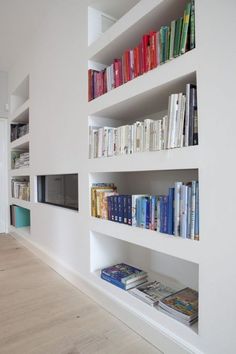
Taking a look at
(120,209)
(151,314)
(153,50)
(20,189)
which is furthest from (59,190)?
(153,50)

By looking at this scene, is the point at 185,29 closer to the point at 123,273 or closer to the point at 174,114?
the point at 174,114

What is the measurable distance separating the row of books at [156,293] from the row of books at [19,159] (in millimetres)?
2191

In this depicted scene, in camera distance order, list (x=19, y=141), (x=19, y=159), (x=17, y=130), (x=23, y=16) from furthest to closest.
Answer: (x=17, y=130) → (x=19, y=159) → (x=19, y=141) → (x=23, y=16)

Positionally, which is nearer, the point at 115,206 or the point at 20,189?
the point at 115,206

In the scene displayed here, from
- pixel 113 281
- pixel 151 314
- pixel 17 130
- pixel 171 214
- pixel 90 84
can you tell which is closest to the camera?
pixel 171 214

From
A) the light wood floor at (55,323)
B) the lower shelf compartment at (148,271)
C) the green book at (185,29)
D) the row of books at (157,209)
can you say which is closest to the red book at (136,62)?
the green book at (185,29)

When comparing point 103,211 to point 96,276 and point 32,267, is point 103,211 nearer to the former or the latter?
point 96,276

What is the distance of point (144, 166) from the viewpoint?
4.74 feet

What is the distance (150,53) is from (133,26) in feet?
0.91

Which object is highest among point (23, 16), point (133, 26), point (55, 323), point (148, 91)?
point (23, 16)

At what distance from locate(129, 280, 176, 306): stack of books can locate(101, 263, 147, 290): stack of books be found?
0.05 m

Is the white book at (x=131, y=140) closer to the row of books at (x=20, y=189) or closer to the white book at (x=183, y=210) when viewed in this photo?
the white book at (x=183, y=210)

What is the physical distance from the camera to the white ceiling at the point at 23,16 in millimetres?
1887

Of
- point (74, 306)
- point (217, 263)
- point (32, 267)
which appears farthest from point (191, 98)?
point (32, 267)
